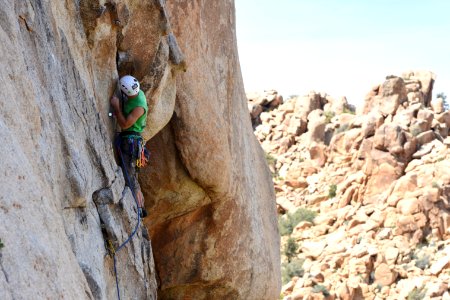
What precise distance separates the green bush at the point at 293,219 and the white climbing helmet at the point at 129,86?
2184 centimetres

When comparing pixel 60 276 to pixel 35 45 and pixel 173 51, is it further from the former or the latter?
pixel 173 51

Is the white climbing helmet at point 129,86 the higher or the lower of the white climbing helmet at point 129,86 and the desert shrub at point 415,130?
the higher

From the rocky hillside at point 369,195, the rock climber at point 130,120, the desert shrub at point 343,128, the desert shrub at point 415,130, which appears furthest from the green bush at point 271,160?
the rock climber at point 130,120

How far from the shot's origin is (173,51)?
847 cm

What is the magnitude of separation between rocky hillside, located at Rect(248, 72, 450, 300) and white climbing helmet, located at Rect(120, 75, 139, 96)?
1579 centimetres

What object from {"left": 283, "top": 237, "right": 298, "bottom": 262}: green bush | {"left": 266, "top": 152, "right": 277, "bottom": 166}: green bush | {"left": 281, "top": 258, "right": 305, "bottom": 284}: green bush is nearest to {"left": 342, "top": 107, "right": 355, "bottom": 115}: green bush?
{"left": 266, "top": 152, "right": 277, "bottom": 166}: green bush

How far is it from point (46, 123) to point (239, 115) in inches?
224

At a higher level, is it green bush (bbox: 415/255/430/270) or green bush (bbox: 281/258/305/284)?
green bush (bbox: 415/255/430/270)

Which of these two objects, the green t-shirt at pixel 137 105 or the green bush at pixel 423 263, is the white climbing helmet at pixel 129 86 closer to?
the green t-shirt at pixel 137 105

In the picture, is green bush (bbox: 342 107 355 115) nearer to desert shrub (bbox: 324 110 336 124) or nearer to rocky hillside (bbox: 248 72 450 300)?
rocky hillside (bbox: 248 72 450 300)

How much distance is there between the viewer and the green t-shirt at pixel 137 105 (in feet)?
25.0

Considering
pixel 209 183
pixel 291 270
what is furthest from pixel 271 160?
pixel 209 183

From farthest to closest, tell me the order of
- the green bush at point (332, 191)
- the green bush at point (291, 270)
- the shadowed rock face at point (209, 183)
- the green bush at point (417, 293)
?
the green bush at point (332, 191)
the green bush at point (291, 270)
the green bush at point (417, 293)
the shadowed rock face at point (209, 183)

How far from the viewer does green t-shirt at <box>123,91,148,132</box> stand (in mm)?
7605
